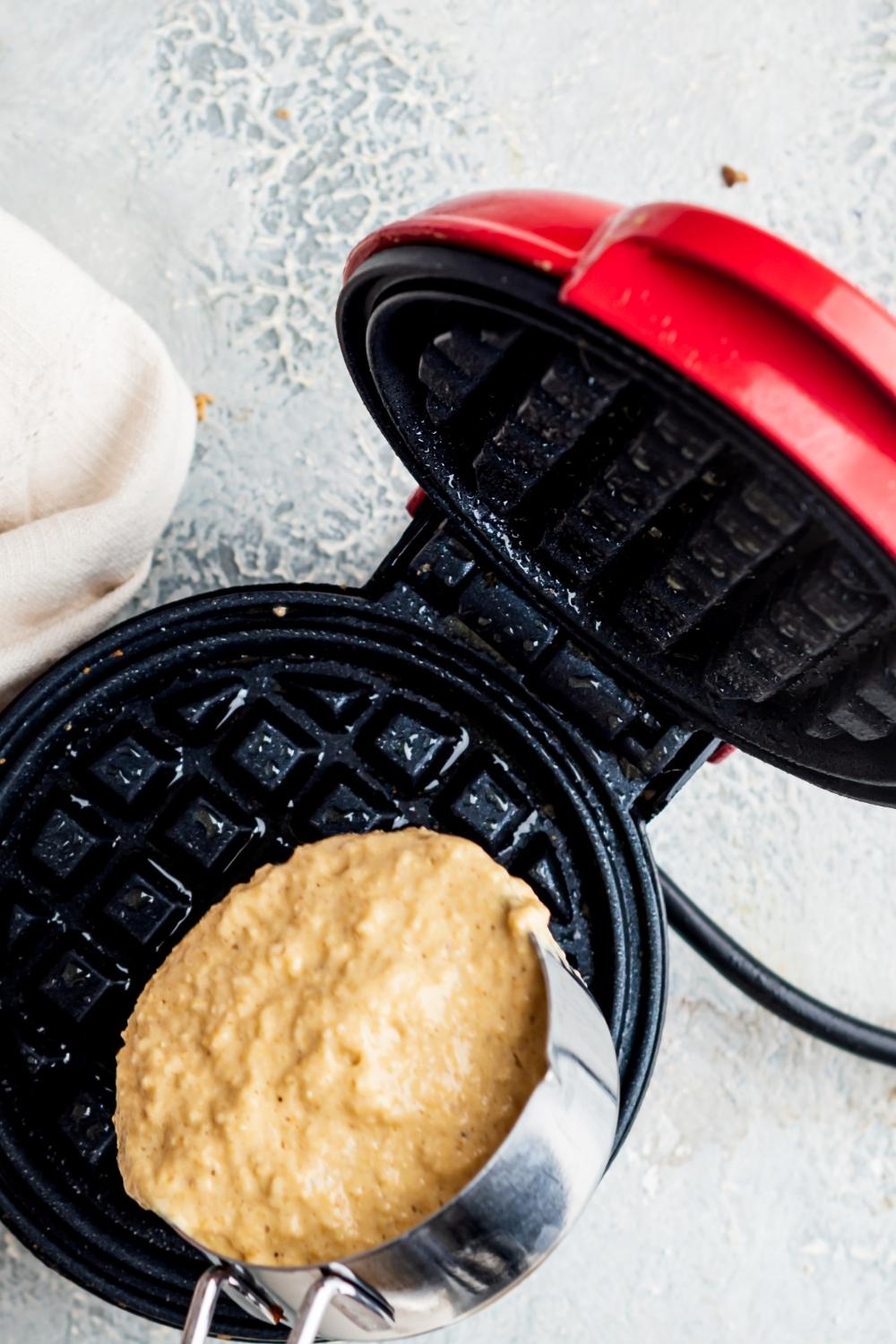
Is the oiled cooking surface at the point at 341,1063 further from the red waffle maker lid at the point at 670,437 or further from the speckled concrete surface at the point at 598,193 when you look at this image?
the speckled concrete surface at the point at 598,193

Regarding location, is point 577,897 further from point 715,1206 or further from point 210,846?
point 715,1206

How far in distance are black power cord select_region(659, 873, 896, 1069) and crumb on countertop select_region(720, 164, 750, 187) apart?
2.85ft

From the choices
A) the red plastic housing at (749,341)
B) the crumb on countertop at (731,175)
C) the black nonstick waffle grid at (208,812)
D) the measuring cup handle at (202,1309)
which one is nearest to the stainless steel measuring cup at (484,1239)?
the measuring cup handle at (202,1309)

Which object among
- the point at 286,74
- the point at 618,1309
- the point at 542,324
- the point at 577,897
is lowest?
the point at 618,1309

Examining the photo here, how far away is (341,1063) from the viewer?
34.3 inches

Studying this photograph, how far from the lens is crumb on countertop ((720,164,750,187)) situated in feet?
4.89

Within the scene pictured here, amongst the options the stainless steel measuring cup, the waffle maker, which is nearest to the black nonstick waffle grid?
the waffle maker

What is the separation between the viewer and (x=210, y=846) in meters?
1.13

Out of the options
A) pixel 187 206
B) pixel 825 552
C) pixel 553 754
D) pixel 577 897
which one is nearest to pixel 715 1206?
pixel 577 897

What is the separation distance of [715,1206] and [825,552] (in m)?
0.91

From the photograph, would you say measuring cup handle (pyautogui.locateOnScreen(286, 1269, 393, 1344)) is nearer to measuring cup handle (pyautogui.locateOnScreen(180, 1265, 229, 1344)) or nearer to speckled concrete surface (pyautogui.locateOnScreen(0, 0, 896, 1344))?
measuring cup handle (pyautogui.locateOnScreen(180, 1265, 229, 1344))

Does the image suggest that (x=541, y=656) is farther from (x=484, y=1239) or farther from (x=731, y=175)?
(x=731, y=175)

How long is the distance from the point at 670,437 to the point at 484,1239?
0.54 metres

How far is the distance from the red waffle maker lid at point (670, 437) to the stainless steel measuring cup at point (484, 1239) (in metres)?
0.30
